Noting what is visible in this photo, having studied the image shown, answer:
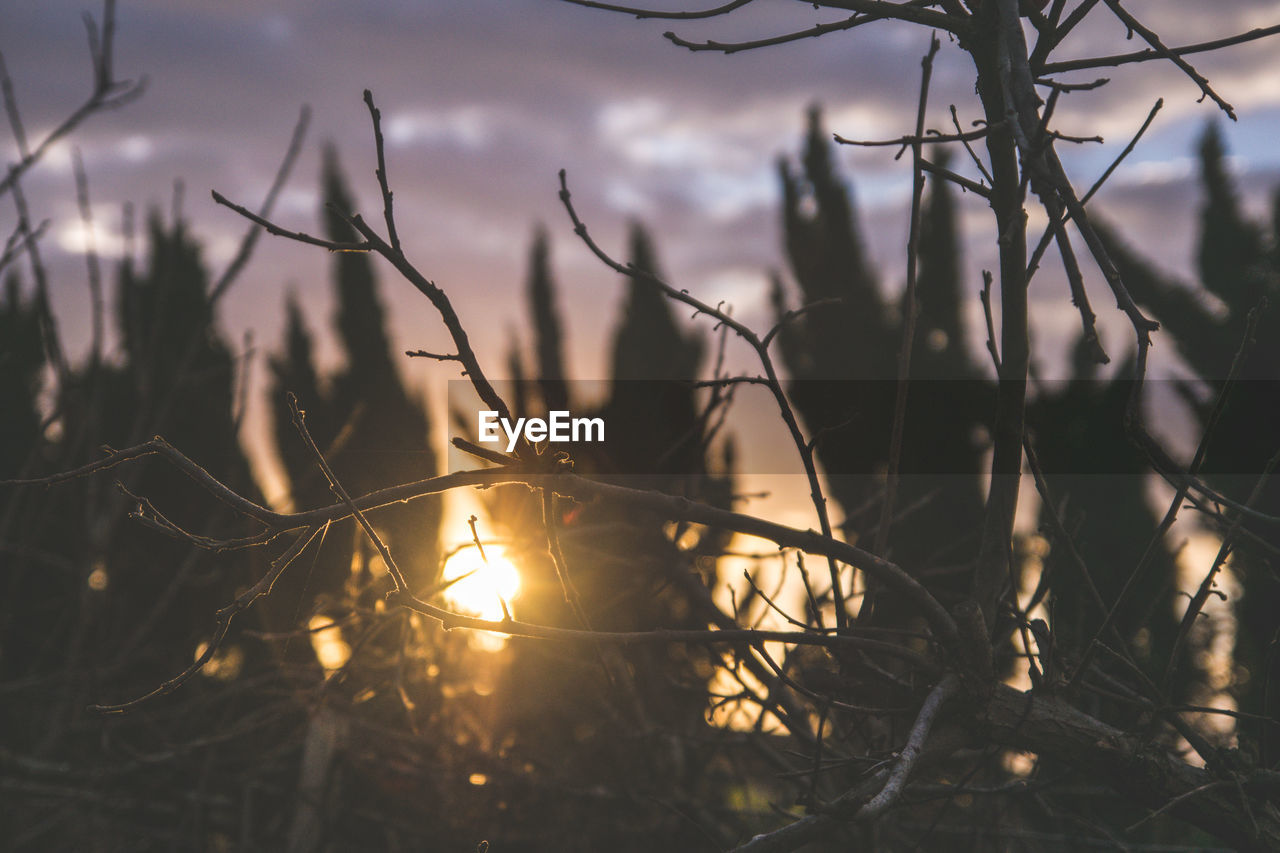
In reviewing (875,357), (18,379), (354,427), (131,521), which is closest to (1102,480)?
(875,357)

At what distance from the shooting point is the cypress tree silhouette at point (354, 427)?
2.99 meters

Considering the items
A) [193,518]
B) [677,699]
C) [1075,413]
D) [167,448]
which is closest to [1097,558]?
[1075,413]

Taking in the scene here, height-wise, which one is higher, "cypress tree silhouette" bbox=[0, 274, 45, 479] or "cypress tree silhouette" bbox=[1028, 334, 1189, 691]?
"cypress tree silhouette" bbox=[0, 274, 45, 479]

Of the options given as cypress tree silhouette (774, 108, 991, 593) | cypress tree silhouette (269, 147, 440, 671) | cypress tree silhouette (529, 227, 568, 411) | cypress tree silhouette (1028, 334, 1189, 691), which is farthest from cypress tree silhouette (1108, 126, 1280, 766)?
cypress tree silhouette (529, 227, 568, 411)

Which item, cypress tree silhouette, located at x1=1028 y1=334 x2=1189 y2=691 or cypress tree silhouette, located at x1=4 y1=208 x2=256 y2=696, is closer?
cypress tree silhouette, located at x1=4 y1=208 x2=256 y2=696

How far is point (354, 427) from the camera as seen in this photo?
378 cm

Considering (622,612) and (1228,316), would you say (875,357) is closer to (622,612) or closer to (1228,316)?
(1228,316)

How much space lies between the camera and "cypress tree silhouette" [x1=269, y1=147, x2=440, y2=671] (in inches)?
118

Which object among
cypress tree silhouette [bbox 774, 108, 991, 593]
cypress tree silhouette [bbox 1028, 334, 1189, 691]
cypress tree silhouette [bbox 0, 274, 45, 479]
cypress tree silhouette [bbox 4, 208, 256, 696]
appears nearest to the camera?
cypress tree silhouette [bbox 0, 274, 45, 479]

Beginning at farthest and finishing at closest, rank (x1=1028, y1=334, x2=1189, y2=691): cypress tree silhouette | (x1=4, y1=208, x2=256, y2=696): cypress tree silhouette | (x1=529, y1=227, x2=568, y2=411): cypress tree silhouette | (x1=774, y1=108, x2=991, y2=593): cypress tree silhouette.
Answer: (x1=529, y1=227, x2=568, y2=411): cypress tree silhouette
(x1=774, y1=108, x2=991, y2=593): cypress tree silhouette
(x1=1028, y1=334, x2=1189, y2=691): cypress tree silhouette
(x1=4, y1=208, x2=256, y2=696): cypress tree silhouette

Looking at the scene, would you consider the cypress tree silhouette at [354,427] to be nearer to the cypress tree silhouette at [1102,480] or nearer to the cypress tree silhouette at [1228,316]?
the cypress tree silhouette at [1102,480]

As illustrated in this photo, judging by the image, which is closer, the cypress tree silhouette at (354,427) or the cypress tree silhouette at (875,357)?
the cypress tree silhouette at (354,427)

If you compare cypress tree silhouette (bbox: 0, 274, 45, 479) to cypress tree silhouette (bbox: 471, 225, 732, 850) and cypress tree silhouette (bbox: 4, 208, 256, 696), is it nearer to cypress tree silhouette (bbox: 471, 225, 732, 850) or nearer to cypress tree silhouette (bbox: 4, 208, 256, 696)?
cypress tree silhouette (bbox: 4, 208, 256, 696)

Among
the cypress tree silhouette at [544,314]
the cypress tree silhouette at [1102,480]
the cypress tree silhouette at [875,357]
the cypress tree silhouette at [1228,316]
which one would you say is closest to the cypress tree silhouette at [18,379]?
the cypress tree silhouette at [1102,480]
